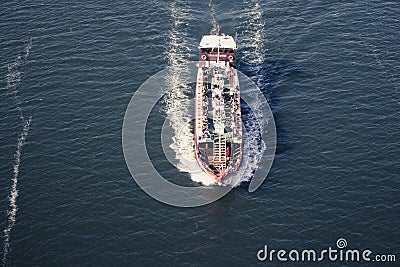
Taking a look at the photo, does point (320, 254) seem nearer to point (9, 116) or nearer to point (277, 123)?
point (277, 123)

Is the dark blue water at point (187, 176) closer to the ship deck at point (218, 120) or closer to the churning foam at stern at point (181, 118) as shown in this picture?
the churning foam at stern at point (181, 118)

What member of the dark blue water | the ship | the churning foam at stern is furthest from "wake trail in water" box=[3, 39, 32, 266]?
the ship

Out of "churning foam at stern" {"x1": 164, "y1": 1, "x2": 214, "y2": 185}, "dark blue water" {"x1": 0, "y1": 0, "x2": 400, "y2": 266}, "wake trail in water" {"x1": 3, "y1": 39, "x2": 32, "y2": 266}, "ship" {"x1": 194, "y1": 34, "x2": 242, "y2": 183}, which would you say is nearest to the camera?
"dark blue water" {"x1": 0, "y1": 0, "x2": 400, "y2": 266}

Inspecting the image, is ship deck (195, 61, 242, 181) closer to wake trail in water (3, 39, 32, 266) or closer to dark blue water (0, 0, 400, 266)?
dark blue water (0, 0, 400, 266)

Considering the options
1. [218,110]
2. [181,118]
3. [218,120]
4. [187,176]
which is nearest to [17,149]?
[181,118]

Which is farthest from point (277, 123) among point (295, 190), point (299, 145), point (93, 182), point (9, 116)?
point (9, 116)

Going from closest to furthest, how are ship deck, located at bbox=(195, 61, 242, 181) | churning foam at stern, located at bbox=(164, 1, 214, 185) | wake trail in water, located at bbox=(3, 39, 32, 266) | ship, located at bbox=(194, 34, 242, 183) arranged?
wake trail in water, located at bbox=(3, 39, 32, 266)
ship deck, located at bbox=(195, 61, 242, 181)
ship, located at bbox=(194, 34, 242, 183)
churning foam at stern, located at bbox=(164, 1, 214, 185)

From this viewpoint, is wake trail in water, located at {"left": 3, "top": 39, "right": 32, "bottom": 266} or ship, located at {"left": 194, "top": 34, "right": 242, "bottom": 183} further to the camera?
ship, located at {"left": 194, "top": 34, "right": 242, "bottom": 183}
